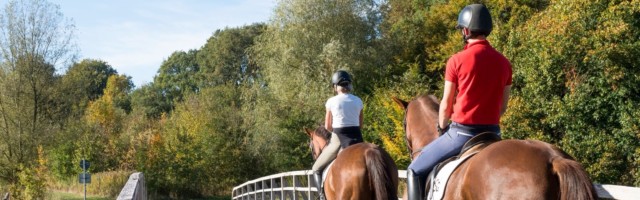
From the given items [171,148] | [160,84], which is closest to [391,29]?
[171,148]

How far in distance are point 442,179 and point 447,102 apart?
530mm

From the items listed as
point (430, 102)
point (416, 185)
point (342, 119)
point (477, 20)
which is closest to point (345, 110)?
point (342, 119)

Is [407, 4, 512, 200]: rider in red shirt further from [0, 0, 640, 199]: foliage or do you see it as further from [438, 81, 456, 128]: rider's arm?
[0, 0, 640, 199]: foliage

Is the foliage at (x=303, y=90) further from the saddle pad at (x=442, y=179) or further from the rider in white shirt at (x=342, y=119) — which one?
the saddle pad at (x=442, y=179)

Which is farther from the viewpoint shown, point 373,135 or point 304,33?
point 304,33

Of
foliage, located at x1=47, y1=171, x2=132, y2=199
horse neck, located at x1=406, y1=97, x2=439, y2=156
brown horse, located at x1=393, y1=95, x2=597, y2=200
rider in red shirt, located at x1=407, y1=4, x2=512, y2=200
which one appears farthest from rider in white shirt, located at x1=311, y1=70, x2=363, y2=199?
foliage, located at x1=47, y1=171, x2=132, y2=199

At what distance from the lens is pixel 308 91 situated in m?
38.1

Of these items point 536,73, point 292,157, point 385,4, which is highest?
point 385,4

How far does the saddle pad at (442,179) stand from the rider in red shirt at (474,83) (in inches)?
6.3

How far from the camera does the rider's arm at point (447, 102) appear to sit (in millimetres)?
5047

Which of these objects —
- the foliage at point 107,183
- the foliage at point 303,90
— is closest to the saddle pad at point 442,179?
the foliage at point 303,90

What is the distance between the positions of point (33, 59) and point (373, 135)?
17.5 meters

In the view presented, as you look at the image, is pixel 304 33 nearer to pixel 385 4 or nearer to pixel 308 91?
pixel 308 91

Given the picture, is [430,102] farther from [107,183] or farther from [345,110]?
[107,183]
